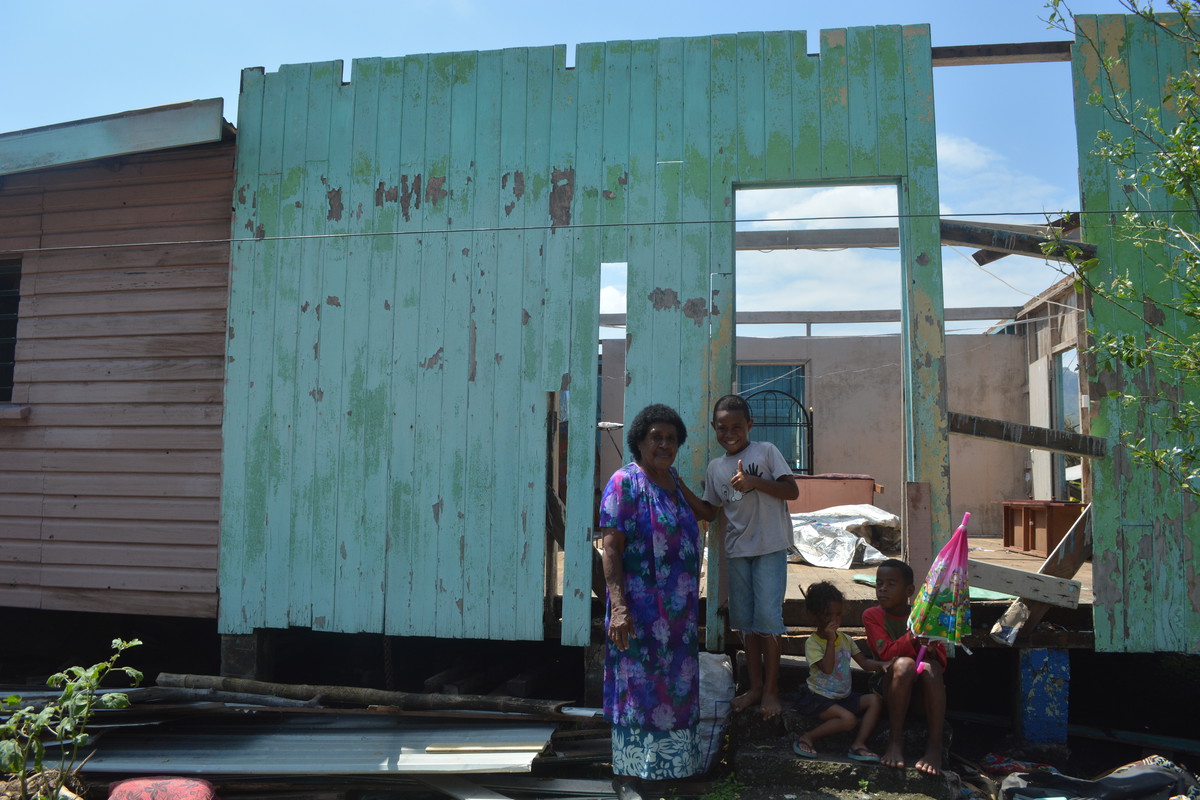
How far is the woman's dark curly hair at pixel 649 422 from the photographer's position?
397 centimetres

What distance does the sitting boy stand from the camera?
3.94m

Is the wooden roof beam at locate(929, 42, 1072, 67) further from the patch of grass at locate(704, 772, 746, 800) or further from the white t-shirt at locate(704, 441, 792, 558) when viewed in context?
the patch of grass at locate(704, 772, 746, 800)

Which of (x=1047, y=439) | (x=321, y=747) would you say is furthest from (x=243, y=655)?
(x=1047, y=439)

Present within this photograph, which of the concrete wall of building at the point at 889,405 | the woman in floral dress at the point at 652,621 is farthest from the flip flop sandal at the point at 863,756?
the concrete wall of building at the point at 889,405

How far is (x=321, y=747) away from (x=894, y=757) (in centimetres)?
282

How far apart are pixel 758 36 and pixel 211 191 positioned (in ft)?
11.4

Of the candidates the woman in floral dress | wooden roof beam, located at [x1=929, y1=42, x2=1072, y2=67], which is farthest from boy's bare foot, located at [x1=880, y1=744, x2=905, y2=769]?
wooden roof beam, located at [x1=929, y1=42, x2=1072, y2=67]

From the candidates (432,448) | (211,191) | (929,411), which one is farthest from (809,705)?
(211,191)

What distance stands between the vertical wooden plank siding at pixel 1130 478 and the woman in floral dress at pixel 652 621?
7.50 ft

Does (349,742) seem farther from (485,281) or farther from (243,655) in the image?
(485,281)

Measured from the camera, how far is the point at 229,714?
4.68 meters

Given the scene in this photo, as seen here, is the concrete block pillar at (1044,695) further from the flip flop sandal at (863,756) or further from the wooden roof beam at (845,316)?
the wooden roof beam at (845,316)

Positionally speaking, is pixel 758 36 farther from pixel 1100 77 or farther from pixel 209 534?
pixel 209 534

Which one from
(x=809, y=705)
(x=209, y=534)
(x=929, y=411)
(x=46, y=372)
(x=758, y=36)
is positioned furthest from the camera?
(x=46, y=372)
